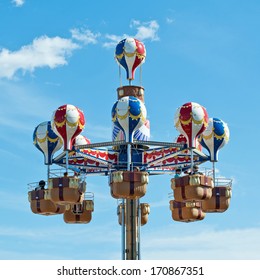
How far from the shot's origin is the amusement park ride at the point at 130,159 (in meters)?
38.6

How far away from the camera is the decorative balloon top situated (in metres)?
43.1

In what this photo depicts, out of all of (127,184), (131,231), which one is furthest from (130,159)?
(131,231)

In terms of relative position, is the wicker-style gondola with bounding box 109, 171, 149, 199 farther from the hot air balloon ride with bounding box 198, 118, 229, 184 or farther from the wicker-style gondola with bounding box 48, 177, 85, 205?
the hot air balloon ride with bounding box 198, 118, 229, 184

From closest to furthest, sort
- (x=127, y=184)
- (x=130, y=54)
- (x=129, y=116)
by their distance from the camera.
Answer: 1. (x=127, y=184)
2. (x=129, y=116)
3. (x=130, y=54)

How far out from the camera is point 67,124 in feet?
130

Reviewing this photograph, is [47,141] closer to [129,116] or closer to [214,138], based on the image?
[129,116]

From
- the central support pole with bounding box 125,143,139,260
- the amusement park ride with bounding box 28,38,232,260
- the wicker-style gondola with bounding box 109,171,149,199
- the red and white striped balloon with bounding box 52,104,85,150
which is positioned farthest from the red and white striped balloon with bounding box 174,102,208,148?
the red and white striped balloon with bounding box 52,104,85,150

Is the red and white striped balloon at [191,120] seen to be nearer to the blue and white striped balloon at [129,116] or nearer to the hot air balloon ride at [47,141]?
the blue and white striped balloon at [129,116]

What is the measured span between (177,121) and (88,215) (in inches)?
354

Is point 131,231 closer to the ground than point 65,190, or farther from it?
closer to the ground

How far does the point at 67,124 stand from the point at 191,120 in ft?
19.3

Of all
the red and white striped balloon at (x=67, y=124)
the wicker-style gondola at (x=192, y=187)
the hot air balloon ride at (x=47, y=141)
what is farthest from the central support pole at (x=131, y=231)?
the hot air balloon ride at (x=47, y=141)

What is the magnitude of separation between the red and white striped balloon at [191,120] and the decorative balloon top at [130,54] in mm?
4781

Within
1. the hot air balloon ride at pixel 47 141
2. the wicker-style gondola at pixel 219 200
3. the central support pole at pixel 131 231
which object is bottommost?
the central support pole at pixel 131 231
